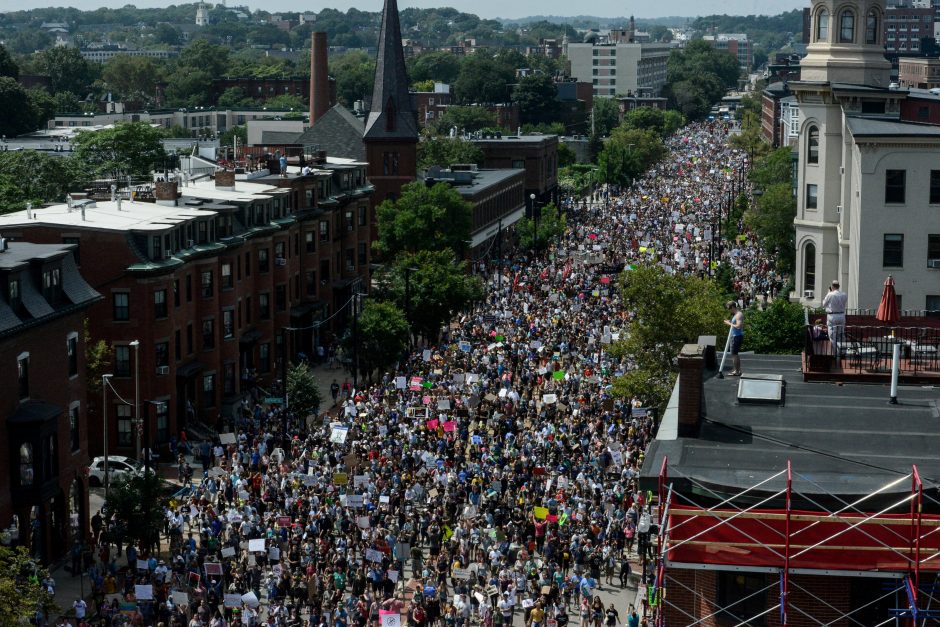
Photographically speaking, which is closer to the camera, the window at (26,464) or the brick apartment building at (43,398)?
the brick apartment building at (43,398)

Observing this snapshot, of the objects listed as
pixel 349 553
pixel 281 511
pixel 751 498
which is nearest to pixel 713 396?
pixel 751 498

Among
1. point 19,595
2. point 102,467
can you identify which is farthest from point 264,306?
point 19,595

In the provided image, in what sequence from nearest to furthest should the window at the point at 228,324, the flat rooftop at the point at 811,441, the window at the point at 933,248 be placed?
the flat rooftop at the point at 811,441
the window at the point at 933,248
the window at the point at 228,324

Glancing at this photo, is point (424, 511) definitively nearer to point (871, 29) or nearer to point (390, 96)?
point (871, 29)

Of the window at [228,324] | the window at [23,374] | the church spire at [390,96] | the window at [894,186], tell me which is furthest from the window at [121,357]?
the church spire at [390,96]

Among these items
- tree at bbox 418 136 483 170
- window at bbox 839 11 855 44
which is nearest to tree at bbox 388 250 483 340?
window at bbox 839 11 855 44

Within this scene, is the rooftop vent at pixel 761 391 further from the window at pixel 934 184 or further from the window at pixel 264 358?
the window at pixel 264 358

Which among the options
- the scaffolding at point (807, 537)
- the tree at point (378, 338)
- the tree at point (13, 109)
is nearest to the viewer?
the scaffolding at point (807, 537)
